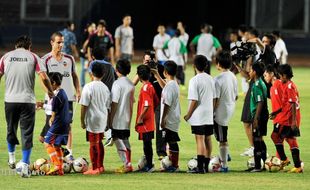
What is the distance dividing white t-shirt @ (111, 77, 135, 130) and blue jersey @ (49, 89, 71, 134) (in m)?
0.72

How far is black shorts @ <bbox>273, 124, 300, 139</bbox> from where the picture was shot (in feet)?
55.1

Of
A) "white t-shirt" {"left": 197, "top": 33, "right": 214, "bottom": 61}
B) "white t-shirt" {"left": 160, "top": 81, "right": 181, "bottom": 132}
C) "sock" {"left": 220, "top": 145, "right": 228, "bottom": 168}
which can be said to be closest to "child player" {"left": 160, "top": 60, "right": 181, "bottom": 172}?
"white t-shirt" {"left": 160, "top": 81, "right": 181, "bottom": 132}

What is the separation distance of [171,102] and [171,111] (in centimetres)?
18

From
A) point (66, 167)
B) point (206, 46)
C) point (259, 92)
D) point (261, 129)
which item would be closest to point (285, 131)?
point (261, 129)

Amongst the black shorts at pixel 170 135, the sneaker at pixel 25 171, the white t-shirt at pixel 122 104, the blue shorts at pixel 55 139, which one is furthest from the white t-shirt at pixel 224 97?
the sneaker at pixel 25 171

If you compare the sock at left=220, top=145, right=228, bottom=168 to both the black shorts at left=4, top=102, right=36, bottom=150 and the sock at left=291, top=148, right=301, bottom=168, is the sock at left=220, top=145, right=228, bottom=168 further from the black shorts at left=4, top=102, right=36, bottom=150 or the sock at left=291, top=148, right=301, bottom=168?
the black shorts at left=4, top=102, right=36, bottom=150

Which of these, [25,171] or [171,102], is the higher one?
[171,102]

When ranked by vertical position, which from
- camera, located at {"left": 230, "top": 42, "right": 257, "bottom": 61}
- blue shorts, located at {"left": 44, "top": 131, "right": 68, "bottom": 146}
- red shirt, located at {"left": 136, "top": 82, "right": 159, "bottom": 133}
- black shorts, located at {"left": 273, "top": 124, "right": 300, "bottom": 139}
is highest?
camera, located at {"left": 230, "top": 42, "right": 257, "bottom": 61}

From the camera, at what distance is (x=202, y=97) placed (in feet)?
53.8

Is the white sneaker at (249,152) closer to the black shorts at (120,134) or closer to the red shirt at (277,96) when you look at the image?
the red shirt at (277,96)

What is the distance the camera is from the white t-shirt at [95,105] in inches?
642

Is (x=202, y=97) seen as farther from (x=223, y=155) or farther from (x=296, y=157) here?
(x=296, y=157)

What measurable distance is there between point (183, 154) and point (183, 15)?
4022 cm

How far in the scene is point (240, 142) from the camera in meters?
21.1
